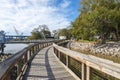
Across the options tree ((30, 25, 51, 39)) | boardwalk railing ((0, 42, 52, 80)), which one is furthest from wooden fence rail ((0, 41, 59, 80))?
tree ((30, 25, 51, 39))

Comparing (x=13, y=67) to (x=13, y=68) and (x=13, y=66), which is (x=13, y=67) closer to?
(x=13, y=66)

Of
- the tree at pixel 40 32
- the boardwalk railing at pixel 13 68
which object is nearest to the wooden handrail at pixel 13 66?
the boardwalk railing at pixel 13 68

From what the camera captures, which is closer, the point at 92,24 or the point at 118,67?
the point at 118,67

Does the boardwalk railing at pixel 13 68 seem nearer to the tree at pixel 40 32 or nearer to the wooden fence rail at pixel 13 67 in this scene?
the wooden fence rail at pixel 13 67

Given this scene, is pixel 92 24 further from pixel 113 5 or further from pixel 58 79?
pixel 58 79

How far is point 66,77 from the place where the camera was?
6.59m

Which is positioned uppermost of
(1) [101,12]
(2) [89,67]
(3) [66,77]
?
(1) [101,12]

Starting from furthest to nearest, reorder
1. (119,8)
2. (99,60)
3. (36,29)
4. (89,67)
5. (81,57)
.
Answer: (36,29) < (119,8) < (81,57) < (89,67) < (99,60)

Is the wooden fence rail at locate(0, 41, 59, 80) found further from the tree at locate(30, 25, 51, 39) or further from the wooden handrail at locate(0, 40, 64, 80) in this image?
the tree at locate(30, 25, 51, 39)

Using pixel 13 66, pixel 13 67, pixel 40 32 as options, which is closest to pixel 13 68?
pixel 13 67

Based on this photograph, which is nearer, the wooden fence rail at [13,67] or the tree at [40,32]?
the wooden fence rail at [13,67]

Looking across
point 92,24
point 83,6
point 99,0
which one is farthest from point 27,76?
point 83,6

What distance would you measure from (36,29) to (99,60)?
361 ft

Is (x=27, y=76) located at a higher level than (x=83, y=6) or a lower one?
lower
